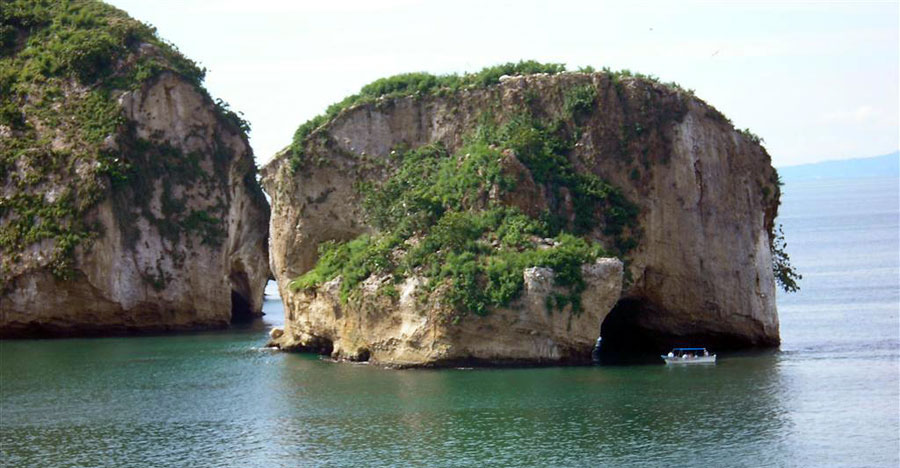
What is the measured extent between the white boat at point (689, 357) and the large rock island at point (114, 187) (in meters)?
26.7

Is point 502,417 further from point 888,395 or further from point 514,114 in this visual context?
point 514,114

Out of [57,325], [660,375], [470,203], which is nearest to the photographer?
[660,375]

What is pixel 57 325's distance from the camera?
7225cm

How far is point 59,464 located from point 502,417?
1262 cm

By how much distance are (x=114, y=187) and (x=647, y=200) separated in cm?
2706

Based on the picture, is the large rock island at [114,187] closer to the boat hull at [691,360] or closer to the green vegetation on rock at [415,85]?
the green vegetation on rock at [415,85]

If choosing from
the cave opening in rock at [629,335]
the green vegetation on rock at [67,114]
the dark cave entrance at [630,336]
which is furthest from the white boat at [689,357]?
the green vegetation on rock at [67,114]

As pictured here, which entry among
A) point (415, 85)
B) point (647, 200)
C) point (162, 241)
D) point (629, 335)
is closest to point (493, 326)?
point (647, 200)

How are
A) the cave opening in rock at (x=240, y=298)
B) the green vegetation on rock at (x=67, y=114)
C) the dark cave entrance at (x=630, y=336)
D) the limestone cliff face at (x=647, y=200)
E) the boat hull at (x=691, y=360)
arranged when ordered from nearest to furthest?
the boat hull at (x=691, y=360)
the limestone cliff face at (x=647, y=200)
the dark cave entrance at (x=630, y=336)
the green vegetation on rock at (x=67, y=114)
the cave opening in rock at (x=240, y=298)

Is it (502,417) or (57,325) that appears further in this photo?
(57,325)

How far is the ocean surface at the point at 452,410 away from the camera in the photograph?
140ft

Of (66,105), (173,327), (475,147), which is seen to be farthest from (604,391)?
(66,105)

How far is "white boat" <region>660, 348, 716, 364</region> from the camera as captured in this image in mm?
56344

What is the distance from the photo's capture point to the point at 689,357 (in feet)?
186
